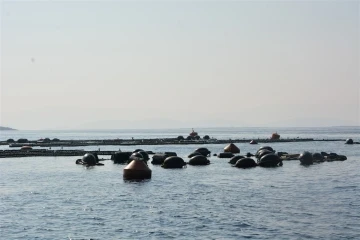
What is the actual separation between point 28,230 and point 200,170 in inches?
1687

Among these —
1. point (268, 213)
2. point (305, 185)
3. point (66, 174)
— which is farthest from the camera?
point (66, 174)

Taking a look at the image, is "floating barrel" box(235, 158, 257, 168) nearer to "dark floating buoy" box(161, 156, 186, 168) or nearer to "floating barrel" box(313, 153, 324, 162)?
"dark floating buoy" box(161, 156, 186, 168)

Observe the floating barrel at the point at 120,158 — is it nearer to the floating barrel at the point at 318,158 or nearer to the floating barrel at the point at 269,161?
the floating barrel at the point at 269,161

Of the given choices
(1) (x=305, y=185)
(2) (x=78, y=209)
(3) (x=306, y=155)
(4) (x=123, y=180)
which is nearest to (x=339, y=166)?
(3) (x=306, y=155)

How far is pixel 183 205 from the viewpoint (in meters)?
42.7

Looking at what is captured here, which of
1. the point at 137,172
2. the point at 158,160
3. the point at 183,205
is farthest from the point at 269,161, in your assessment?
the point at 183,205

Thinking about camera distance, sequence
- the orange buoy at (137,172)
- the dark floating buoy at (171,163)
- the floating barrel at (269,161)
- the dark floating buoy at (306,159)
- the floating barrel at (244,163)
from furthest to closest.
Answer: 1. the dark floating buoy at (306,159)
2. the floating barrel at (269,161)
3. the floating barrel at (244,163)
4. the dark floating buoy at (171,163)
5. the orange buoy at (137,172)

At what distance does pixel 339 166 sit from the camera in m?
81.2

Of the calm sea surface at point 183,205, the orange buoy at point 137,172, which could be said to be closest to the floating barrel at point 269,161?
the calm sea surface at point 183,205

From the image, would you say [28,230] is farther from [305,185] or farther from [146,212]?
[305,185]

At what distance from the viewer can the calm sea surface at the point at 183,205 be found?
32875 millimetres

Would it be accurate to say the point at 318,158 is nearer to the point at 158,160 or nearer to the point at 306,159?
the point at 306,159

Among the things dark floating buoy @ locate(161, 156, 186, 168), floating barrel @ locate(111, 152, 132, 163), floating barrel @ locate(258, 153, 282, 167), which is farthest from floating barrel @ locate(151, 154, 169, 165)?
floating barrel @ locate(258, 153, 282, 167)

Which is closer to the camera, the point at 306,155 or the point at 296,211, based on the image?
the point at 296,211
